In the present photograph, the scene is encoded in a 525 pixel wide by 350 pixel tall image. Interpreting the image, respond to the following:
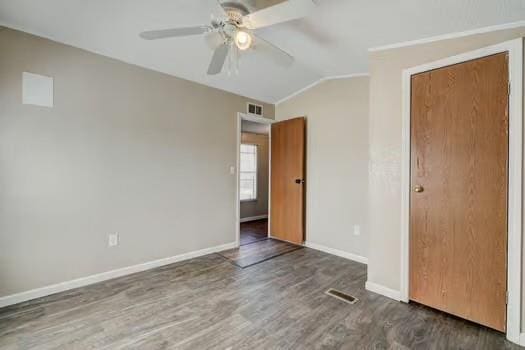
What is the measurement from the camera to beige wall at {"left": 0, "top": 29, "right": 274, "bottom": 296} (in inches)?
81.9

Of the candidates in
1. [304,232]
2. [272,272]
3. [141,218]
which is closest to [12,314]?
[141,218]

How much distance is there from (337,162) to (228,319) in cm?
240

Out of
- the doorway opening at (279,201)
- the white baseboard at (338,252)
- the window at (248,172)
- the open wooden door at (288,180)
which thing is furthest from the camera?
the window at (248,172)

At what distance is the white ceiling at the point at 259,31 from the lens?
1.78 meters

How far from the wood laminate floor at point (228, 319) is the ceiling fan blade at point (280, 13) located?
2.13 meters

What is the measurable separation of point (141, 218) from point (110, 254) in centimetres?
47

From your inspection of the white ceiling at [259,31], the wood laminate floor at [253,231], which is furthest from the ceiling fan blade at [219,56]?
the wood laminate floor at [253,231]

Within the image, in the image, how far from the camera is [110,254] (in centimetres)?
258

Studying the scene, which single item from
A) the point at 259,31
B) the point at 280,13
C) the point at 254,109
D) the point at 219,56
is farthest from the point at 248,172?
the point at 280,13

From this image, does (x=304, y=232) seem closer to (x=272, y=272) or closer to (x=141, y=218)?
(x=272, y=272)

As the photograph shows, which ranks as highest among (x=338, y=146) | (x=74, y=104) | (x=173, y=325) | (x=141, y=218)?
(x=74, y=104)

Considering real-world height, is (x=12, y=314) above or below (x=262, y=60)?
below

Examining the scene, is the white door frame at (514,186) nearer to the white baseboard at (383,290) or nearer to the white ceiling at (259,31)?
the white ceiling at (259,31)

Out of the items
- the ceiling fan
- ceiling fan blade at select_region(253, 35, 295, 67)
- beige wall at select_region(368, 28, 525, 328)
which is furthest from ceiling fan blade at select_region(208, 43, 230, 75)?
beige wall at select_region(368, 28, 525, 328)
